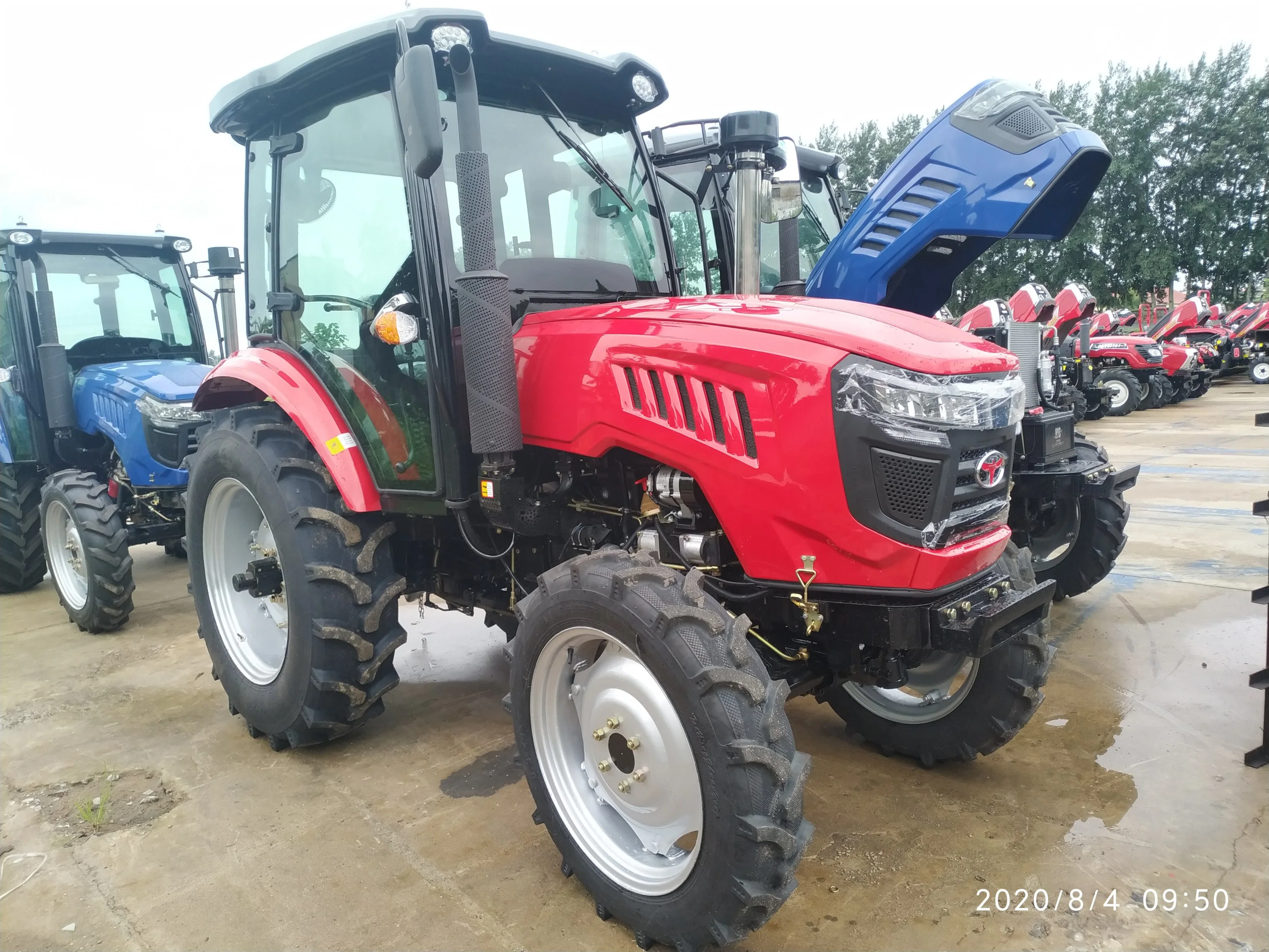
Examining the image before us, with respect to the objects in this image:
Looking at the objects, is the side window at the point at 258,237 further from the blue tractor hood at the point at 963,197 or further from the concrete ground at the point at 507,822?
the blue tractor hood at the point at 963,197

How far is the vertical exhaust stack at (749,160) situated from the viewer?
2.32m

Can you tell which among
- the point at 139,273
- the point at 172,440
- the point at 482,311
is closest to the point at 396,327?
the point at 482,311

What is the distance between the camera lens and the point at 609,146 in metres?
3.14

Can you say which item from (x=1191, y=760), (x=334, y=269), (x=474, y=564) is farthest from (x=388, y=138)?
(x=1191, y=760)

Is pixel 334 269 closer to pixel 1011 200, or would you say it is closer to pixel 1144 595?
pixel 1011 200

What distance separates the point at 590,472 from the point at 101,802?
2.16 metres

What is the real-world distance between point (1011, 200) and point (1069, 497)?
62.3 inches

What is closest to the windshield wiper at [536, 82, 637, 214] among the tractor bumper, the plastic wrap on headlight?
the plastic wrap on headlight

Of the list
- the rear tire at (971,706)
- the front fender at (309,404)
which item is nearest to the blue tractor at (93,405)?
the front fender at (309,404)

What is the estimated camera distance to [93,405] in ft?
18.2

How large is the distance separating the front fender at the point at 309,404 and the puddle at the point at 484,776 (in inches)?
40.7

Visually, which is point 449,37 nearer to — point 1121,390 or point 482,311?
point 482,311

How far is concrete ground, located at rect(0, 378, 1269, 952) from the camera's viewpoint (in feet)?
7.23

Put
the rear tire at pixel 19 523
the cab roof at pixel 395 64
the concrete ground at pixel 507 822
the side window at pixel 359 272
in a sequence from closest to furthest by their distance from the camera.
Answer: the concrete ground at pixel 507 822 → the cab roof at pixel 395 64 → the side window at pixel 359 272 → the rear tire at pixel 19 523
